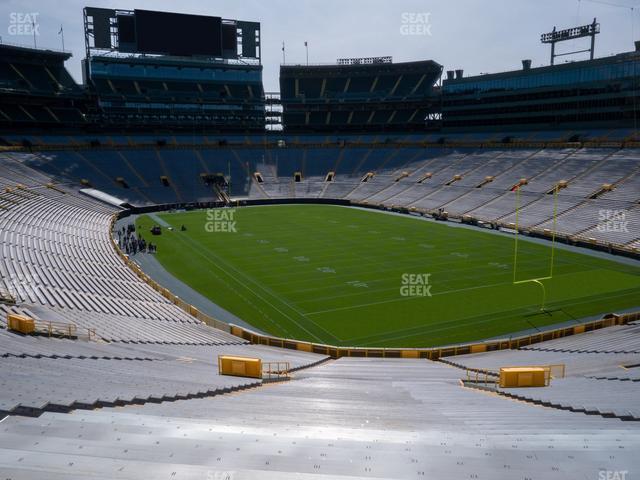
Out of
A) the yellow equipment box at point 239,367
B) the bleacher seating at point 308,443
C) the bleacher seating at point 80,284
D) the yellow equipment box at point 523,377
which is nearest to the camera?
the bleacher seating at point 308,443

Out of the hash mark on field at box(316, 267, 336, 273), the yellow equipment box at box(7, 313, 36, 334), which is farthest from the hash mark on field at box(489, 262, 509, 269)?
the yellow equipment box at box(7, 313, 36, 334)

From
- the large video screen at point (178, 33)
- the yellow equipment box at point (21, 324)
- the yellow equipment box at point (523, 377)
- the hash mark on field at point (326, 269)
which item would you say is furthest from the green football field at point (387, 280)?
the large video screen at point (178, 33)

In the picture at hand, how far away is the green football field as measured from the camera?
20.6 meters

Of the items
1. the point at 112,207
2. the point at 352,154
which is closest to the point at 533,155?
the point at 352,154

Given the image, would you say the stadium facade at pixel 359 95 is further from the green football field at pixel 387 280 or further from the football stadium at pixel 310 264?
the green football field at pixel 387 280

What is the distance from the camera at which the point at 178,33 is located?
68.6 metres

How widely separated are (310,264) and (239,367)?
1737 centimetres

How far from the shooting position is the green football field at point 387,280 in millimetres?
20594

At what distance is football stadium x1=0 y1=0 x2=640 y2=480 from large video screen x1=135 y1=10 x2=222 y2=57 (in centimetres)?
28

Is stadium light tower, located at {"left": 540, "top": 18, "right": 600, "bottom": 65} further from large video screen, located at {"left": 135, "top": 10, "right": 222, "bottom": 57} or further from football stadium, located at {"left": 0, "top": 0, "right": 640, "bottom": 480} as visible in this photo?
large video screen, located at {"left": 135, "top": 10, "right": 222, "bottom": 57}

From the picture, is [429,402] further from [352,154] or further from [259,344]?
[352,154]

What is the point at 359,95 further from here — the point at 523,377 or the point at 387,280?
the point at 523,377

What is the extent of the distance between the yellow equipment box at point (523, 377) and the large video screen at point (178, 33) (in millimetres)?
68370

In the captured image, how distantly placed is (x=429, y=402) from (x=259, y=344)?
31.4 feet
